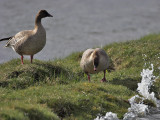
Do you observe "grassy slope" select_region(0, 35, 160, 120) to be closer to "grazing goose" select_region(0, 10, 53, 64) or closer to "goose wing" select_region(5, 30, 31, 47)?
"grazing goose" select_region(0, 10, 53, 64)

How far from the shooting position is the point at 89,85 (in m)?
11.0

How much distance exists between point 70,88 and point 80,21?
21680mm

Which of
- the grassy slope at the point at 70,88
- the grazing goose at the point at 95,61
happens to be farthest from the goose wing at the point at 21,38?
the grazing goose at the point at 95,61

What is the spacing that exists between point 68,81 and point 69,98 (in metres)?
2.58

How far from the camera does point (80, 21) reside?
32.0m

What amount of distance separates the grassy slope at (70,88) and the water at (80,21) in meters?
6.75

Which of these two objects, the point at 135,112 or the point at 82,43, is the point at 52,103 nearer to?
the point at 135,112

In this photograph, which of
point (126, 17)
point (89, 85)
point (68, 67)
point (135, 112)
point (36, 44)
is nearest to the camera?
point (135, 112)

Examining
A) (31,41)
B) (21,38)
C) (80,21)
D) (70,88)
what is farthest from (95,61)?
(80,21)

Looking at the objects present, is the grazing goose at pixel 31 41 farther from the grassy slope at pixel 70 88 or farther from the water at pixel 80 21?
the water at pixel 80 21

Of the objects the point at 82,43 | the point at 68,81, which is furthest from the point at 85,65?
the point at 82,43

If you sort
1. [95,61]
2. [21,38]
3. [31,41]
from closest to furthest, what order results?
[95,61] < [31,41] < [21,38]

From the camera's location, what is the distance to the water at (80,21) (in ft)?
81.9

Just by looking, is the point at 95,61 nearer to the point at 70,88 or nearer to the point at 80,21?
the point at 70,88
